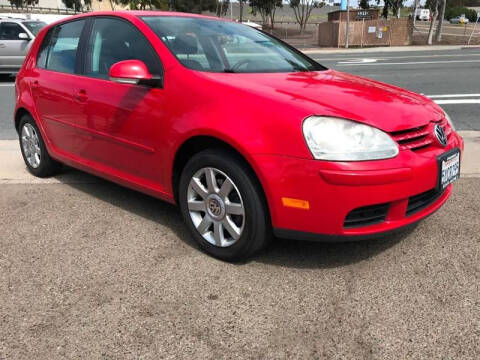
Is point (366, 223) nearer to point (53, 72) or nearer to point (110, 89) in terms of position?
point (110, 89)

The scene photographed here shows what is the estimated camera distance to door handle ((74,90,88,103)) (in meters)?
3.69

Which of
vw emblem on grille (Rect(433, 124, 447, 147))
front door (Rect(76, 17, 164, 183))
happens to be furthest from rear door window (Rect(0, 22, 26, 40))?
vw emblem on grille (Rect(433, 124, 447, 147))

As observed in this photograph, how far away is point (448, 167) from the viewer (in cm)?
288

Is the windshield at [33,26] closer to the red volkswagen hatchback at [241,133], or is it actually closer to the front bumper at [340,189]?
the red volkswagen hatchback at [241,133]

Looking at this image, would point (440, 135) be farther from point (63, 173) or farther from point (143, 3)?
point (143, 3)

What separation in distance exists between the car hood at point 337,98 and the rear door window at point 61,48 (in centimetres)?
154

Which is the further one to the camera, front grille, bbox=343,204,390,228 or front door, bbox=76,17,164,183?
front door, bbox=76,17,164,183

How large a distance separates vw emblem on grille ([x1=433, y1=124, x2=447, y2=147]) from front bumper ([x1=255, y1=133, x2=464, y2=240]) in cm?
18

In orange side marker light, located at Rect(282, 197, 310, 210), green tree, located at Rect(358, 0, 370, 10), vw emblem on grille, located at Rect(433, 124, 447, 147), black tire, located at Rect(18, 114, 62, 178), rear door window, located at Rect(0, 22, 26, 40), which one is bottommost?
black tire, located at Rect(18, 114, 62, 178)

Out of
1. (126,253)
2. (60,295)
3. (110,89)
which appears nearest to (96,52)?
(110,89)

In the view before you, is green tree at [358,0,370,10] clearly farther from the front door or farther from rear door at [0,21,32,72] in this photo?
the front door

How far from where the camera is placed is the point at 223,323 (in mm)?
2406

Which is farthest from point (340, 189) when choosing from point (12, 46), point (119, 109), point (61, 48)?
point (12, 46)

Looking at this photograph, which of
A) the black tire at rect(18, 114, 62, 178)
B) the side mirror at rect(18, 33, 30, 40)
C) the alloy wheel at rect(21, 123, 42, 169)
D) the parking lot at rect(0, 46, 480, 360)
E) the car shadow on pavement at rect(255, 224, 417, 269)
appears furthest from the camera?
the side mirror at rect(18, 33, 30, 40)
